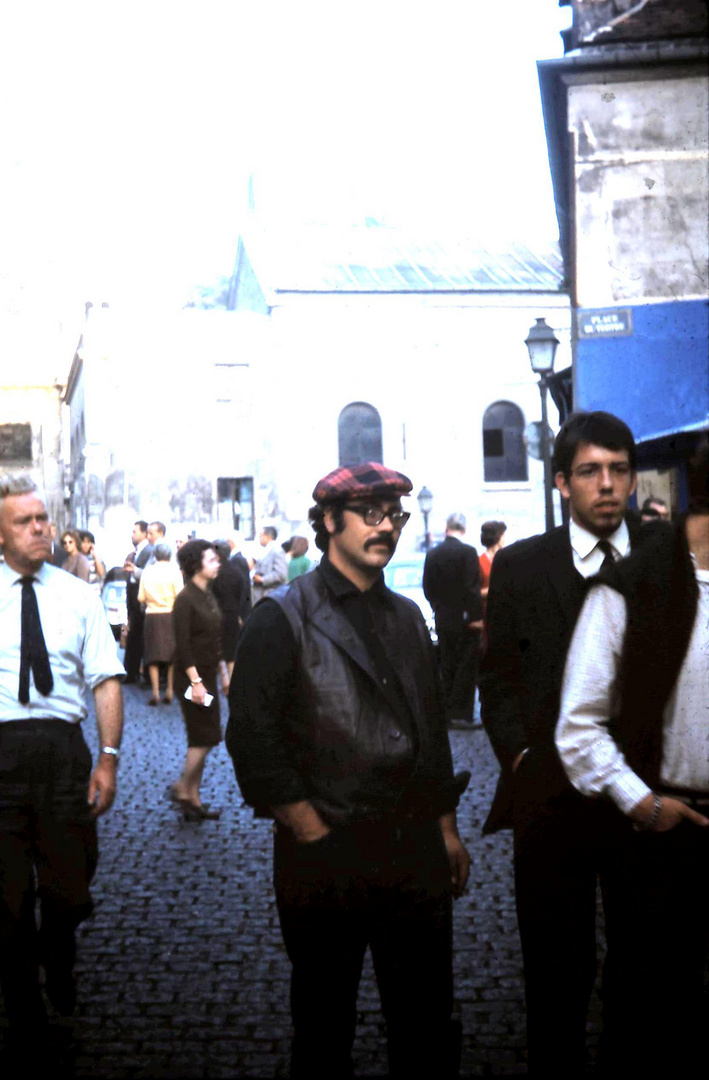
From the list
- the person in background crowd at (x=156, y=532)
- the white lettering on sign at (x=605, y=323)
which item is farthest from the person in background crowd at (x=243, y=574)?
the white lettering on sign at (x=605, y=323)

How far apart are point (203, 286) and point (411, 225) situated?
8657mm

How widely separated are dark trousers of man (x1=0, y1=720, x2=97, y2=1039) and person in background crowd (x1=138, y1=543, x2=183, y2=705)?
10825 mm

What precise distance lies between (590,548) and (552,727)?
0.48 meters

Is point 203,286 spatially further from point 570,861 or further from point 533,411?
point 570,861

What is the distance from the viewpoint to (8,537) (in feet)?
15.3

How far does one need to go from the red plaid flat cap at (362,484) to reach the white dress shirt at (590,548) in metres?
0.57

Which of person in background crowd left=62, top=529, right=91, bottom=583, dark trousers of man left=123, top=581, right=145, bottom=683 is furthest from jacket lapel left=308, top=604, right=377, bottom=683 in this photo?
dark trousers of man left=123, top=581, right=145, bottom=683

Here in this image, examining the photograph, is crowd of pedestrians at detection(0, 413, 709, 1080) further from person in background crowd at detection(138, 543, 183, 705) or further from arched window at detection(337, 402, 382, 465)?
arched window at detection(337, 402, 382, 465)

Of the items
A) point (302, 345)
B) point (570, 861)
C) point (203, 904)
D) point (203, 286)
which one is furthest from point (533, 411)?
point (570, 861)

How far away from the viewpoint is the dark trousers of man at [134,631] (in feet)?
58.2

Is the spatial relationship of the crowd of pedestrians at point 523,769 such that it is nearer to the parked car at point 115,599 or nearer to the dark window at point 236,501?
the parked car at point 115,599

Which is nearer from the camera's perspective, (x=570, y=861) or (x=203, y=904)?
(x=570, y=861)

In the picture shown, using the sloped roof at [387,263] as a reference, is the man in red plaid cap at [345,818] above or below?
below

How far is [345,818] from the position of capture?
3.23 metres
